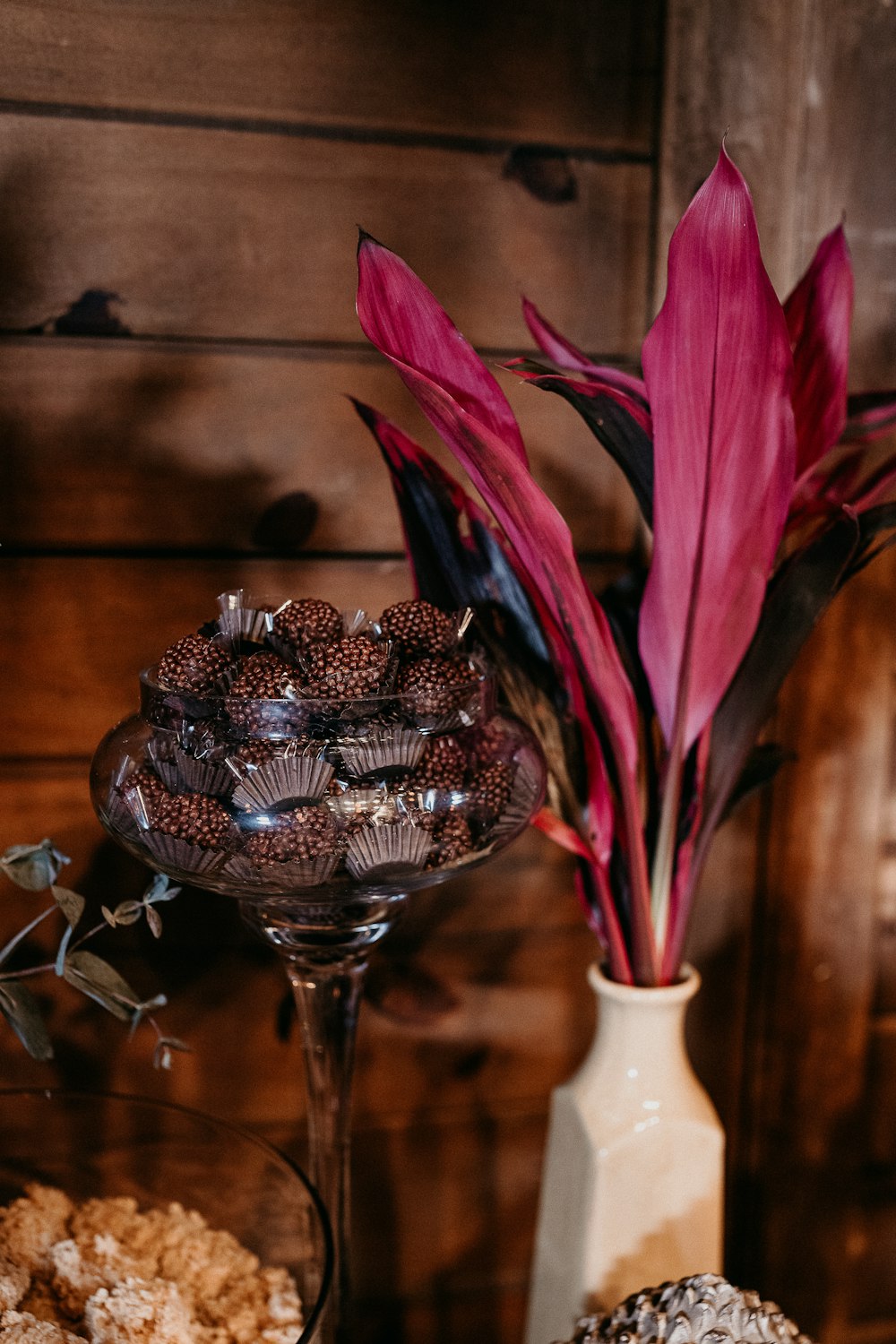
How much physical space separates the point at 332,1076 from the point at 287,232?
2.27ft

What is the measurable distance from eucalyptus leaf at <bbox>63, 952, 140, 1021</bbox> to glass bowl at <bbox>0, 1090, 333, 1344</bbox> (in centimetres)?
12

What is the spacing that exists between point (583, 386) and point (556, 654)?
20 centimetres

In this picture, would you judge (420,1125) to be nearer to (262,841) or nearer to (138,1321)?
(138,1321)

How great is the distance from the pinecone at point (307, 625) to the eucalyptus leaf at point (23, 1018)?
0.97 ft

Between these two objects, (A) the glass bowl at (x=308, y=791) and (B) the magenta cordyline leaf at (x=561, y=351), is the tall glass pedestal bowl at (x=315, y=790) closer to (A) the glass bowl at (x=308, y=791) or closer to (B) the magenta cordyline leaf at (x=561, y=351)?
(A) the glass bowl at (x=308, y=791)

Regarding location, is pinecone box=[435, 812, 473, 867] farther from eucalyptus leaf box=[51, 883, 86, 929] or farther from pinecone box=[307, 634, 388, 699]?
eucalyptus leaf box=[51, 883, 86, 929]

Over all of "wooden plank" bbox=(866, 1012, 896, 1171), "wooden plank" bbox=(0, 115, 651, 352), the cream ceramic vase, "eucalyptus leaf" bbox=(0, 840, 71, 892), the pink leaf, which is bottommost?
"wooden plank" bbox=(866, 1012, 896, 1171)

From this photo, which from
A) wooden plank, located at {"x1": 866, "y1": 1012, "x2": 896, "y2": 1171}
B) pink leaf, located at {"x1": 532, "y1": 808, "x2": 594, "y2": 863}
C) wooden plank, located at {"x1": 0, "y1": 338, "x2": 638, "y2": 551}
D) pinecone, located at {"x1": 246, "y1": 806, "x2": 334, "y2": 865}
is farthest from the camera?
wooden plank, located at {"x1": 866, "y1": 1012, "x2": 896, "y2": 1171}

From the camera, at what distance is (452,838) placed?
65cm

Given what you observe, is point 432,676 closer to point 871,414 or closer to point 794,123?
point 871,414

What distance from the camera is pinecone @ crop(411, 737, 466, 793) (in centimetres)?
64

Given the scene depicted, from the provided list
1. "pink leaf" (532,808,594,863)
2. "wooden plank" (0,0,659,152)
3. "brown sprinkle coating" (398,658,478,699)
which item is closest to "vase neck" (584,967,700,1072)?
"pink leaf" (532,808,594,863)

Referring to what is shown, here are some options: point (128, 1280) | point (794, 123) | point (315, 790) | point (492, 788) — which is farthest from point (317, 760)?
point (794, 123)

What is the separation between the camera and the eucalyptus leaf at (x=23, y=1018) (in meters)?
0.72
